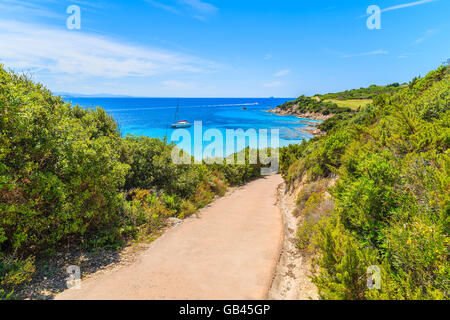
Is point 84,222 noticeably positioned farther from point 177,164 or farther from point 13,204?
point 177,164

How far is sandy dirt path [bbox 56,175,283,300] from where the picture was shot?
5.31m

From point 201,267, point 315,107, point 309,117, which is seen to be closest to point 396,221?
point 201,267

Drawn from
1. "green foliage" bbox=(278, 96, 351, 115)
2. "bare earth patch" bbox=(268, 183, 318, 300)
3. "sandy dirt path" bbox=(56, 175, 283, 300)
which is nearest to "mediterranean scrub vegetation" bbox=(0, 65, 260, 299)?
"sandy dirt path" bbox=(56, 175, 283, 300)

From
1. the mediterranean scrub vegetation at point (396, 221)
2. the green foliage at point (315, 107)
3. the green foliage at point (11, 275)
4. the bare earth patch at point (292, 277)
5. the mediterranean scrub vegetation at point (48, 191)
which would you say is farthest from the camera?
the green foliage at point (315, 107)

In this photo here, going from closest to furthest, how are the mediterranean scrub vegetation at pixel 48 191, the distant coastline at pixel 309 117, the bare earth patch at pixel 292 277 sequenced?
the bare earth patch at pixel 292 277 → the mediterranean scrub vegetation at pixel 48 191 → the distant coastline at pixel 309 117

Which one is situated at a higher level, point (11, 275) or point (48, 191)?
point (48, 191)

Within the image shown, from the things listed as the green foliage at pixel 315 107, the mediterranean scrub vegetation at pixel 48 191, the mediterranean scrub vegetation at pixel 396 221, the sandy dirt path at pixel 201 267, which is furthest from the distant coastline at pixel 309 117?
the mediterranean scrub vegetation at pixel 48 191

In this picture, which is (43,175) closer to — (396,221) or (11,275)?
(11,275)

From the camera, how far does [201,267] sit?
6.45m

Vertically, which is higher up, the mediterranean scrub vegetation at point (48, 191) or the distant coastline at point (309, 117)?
the distant coastline at point (309, 117)

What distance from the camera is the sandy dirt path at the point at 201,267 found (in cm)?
531

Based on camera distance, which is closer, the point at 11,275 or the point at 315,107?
the point at 11,275

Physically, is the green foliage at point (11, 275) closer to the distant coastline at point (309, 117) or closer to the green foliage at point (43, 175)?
the green foliage at point (43, 175)
